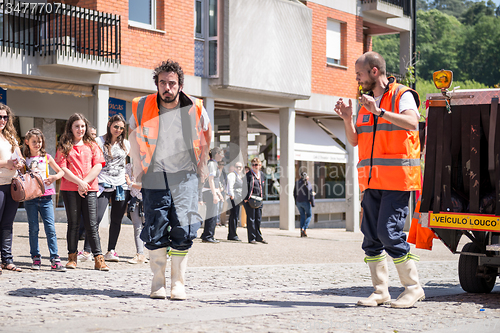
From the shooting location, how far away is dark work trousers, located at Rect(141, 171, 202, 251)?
21.0ft

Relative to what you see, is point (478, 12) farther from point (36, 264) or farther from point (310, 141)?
point (36, 264)

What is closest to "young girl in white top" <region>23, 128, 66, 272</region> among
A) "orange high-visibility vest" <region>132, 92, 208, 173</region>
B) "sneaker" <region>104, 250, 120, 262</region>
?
"sneaker" <region>104, 250, 120, 262</region>

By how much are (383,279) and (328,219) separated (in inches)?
914

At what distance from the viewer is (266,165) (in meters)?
26.4

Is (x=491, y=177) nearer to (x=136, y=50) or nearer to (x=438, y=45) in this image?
(x=136, y=50)

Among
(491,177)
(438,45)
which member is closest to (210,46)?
(491,177)

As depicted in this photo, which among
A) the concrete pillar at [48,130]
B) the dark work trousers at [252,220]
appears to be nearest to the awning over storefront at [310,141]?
the concrete pillar at [48,130]

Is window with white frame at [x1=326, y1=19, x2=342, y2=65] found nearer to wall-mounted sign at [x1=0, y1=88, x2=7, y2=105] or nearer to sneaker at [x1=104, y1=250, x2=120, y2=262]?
wall-mounted sign at [x1=0, y1=88, x2=7, y2=105]

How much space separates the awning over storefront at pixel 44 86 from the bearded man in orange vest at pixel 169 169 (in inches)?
397

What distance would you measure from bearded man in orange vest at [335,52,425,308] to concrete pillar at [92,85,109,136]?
37.4 ft

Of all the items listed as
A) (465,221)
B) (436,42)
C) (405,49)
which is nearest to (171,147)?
(465,221)

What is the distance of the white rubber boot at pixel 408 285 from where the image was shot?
628cm

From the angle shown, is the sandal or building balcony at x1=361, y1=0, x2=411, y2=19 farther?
building balcony at x1=361, y1=0, x2=411, y2=19

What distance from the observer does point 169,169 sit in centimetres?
647
